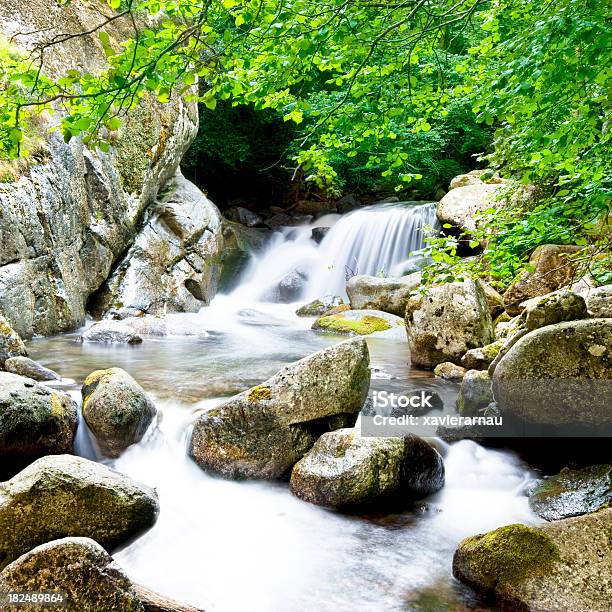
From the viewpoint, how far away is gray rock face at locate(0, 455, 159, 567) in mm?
3387

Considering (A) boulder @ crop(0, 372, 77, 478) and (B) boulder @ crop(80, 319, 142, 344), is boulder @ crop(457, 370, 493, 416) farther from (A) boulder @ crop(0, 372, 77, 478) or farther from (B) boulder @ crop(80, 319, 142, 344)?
(B) boulder @ crop(80, 319, 142, 344)

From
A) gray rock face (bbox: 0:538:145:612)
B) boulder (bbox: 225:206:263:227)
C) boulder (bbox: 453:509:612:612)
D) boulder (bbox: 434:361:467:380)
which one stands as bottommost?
boulder (bbox: 434:361:467:380)

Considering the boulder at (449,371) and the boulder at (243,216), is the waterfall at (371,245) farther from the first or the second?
the boulder at (449,371)

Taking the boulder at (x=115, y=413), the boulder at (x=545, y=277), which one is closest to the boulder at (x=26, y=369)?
the boulder at (x=115, y=413)

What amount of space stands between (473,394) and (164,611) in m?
4.38

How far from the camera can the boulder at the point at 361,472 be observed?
171 inches

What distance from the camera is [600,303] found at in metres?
6.39

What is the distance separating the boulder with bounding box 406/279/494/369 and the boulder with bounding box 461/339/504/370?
0.38 meters

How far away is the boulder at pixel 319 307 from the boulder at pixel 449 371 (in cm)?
758

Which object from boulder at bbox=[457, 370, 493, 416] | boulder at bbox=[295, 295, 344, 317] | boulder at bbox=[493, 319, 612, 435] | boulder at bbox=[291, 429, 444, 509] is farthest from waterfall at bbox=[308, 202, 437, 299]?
boulder at bbox=[291, 429, 444, 509]

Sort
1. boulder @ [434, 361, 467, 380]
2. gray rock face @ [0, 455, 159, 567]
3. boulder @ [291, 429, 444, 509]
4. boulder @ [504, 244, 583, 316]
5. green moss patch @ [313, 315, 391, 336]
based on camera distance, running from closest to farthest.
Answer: gray rock face @ [0, 455, 159, 567] → boulder @ [291, 429, 444, 509] → boulder @ [434, 361, 467, 380] → boulder @ [504, 244, 583, 316] → green moss patch @ [313, 315, 391, 336]

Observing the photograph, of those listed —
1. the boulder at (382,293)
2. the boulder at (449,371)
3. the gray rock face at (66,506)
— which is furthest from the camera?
the boulder at (382,293)

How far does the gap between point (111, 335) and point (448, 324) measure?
681cm

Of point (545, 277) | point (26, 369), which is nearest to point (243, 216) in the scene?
point (545, 277)
